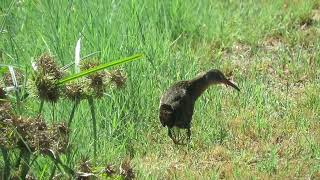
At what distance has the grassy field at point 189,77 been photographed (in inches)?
187

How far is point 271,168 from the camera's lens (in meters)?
4.71

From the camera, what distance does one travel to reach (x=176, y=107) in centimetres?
478

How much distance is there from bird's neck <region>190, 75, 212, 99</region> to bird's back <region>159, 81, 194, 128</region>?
93 mm

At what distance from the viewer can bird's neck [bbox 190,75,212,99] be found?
16.4ft

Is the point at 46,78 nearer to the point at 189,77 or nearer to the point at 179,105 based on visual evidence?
the point at 179,105

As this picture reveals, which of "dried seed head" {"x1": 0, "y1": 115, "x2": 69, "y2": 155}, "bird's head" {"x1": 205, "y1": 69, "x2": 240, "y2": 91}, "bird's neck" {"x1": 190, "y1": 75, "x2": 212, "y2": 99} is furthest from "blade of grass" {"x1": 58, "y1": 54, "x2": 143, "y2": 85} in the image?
"bird's head" {"x1": 205, "y1": 69, "x2": 240, "y2": 91}

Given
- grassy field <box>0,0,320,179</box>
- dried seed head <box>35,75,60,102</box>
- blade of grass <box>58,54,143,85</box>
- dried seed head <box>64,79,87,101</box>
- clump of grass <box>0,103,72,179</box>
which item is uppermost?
blade of grass <box>58,54,143,85</box>

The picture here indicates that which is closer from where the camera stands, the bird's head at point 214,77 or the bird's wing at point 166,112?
the bird's wing at point 166,112

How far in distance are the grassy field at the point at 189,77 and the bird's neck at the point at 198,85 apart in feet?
1.10

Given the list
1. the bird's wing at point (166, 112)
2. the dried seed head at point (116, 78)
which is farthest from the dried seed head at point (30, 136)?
the bird's wing at point (166, 112)

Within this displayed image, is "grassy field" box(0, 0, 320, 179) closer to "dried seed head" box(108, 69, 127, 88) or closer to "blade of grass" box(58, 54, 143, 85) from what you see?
"dried seed head" box(108, 69, 127, 88)

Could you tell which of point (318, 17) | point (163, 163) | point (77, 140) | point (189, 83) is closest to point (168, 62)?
point (189, 83)

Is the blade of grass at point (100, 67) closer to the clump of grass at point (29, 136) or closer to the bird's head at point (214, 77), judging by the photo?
the clump of grass at point (29, 136)

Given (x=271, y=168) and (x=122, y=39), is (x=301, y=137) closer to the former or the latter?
(x=271, y=168)
